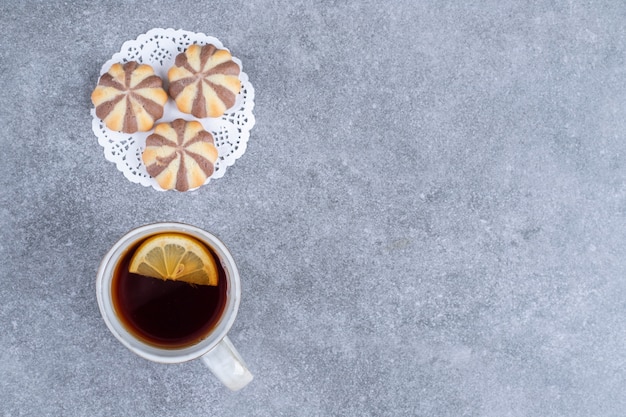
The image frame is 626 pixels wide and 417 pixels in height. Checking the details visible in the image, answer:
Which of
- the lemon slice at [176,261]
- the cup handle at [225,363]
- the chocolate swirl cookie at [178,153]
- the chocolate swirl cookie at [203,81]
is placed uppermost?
the chocolate swirl cookie at [203,81]

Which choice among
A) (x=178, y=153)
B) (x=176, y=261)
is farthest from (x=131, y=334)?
(x=178, y=153)

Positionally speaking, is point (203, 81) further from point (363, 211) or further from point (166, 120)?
point (363, 211)

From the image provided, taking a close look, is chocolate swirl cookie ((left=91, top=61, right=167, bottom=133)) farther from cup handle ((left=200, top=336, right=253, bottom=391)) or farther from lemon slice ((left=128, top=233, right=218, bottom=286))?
cup handle ((left=200, top=336, right=253, bottom=391))

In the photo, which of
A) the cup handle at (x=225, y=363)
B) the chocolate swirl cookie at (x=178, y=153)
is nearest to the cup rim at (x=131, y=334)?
the cup handle at (x=225, y=363)

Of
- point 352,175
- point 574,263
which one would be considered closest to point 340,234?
point 352,175

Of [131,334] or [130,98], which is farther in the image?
[130,98]

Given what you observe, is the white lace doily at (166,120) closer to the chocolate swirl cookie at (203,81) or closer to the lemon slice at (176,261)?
the chocolate swirl cookie at (203,81)
